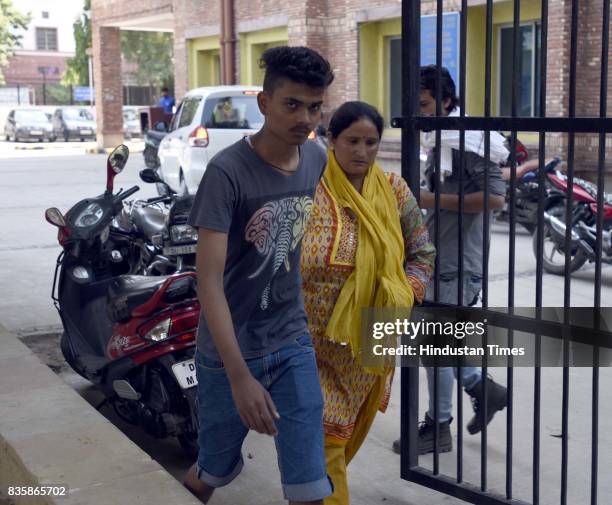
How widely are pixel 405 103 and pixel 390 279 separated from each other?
Result: 862mm

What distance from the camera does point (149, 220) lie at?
521cm

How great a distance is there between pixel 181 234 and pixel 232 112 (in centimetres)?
974

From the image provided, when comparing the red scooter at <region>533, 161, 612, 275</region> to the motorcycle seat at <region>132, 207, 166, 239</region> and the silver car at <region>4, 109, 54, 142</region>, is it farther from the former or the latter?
the silver car at <region>4, 109, 54, 142</region>

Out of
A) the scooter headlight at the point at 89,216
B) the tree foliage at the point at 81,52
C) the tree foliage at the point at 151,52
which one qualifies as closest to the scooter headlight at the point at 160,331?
the scooter headlight at the point at 89,216

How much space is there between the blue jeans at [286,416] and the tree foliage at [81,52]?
39.4m

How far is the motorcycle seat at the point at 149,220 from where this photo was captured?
515cm

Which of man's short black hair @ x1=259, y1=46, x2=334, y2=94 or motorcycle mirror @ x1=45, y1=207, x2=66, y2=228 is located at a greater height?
man's short black hair @ x1=259, y1=46, x2=334, y2=94

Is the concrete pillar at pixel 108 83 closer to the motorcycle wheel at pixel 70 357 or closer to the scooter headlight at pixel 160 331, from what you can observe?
the motorcycle wheel at pixel 70 357

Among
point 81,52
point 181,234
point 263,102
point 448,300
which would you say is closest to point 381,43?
point 181,234

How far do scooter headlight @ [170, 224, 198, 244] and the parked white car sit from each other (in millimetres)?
9103

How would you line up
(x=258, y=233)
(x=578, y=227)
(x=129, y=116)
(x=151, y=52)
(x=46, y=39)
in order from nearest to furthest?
(x=258, y=233), (x=578, y=227), (x=129, y=116), (x=151, y=52), (x=46, y=39)

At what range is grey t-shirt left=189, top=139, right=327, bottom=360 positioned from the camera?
8.50ft

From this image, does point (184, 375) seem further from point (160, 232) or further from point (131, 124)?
point (131, 124)

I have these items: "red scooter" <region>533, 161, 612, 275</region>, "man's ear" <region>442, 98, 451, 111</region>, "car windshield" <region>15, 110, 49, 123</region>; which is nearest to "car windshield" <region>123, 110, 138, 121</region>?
"car windshield" <region>15, 110, 49, 123</region>
